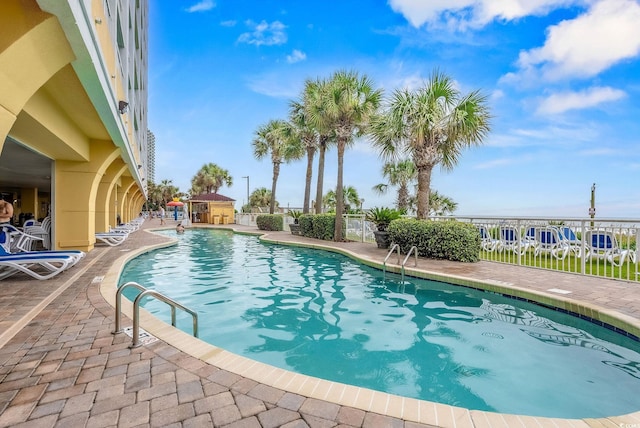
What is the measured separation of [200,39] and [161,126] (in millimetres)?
32845

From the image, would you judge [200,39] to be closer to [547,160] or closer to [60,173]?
[60,173]

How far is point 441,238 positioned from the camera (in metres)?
8.99

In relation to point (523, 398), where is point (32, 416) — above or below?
above

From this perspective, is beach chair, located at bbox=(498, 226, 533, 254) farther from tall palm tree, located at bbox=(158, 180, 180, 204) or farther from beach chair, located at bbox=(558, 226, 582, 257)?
tall palm tree, located at bbox=(158, 180, 180, 204)

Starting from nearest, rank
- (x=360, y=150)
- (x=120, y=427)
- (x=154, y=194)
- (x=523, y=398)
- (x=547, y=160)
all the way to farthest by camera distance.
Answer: (x=120, y=427)
(x=523, y=398)
(x=360, y=150)
(x=547, y=160)
(x=154, y=194)

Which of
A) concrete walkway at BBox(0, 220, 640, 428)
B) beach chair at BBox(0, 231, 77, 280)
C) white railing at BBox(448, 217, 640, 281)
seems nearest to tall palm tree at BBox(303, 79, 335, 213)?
white railing at BBox(448, 217, 640, 281)

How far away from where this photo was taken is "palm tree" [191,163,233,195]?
51.4 metres

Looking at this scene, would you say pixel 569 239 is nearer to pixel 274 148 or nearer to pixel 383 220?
pixel 383 220

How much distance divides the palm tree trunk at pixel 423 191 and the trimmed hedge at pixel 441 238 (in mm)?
419

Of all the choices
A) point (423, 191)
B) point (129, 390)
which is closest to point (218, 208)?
point (423, 191)

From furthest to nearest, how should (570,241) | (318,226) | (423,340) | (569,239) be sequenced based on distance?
(318,226), (570,241), (569,239), (423,340)

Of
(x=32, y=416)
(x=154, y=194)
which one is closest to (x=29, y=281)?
(x=32, y=416)

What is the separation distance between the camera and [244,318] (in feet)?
16.5

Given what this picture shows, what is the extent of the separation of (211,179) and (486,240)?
47479 millimetres
